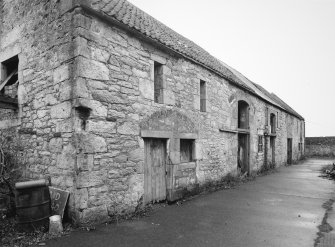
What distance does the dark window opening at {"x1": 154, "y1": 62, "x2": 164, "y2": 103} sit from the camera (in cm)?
661

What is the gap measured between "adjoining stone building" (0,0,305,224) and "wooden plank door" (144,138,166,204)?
3cm

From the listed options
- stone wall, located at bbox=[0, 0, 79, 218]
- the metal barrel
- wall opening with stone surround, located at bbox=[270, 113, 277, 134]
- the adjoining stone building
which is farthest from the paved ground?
wall opening with stone surround, located at bbox=[270, 113, 277, 134]

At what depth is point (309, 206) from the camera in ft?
21.4

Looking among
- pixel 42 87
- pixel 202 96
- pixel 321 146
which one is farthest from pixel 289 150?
pixel 42 87

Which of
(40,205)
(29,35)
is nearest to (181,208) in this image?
(40,205)

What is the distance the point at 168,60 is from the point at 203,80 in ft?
6.49

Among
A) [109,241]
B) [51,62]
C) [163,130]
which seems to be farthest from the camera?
[163,130]

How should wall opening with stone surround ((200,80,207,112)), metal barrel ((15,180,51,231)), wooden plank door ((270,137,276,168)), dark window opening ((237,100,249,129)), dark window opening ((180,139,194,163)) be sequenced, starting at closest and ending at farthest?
metal barrel ((15,180,51,231)) → dark window opening ((180,139,194,163)) → wall opening with stone surround ((200,80,207,112)) → dark window opening ((237,100,249,129)) → wooden plank door ((270,137,276,168))

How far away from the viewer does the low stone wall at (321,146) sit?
87.2 ft

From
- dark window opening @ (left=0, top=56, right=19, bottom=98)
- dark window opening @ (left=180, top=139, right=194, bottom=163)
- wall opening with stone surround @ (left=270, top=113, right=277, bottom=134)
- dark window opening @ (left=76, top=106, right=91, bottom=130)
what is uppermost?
dark window opening @ (left=0, top=56, right=19, bottom=98)

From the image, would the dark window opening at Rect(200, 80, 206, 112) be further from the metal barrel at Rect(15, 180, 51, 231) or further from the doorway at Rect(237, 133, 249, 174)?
the metal barrel at Rect(15, 180, 51, 231)

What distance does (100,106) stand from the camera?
4.91m

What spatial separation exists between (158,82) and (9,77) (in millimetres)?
4135

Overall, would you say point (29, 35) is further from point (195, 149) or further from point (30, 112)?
point (195, 149)
